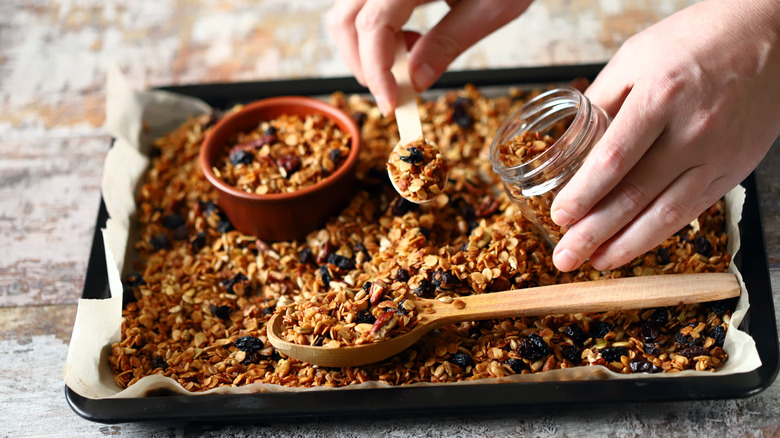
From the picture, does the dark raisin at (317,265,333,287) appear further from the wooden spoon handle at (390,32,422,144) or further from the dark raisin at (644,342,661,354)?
the dark raisin at (644,342,661,354)

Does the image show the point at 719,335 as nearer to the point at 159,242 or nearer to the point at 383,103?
the point at 383,103

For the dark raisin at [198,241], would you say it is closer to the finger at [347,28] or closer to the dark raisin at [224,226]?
the dark raisin at [224,226]

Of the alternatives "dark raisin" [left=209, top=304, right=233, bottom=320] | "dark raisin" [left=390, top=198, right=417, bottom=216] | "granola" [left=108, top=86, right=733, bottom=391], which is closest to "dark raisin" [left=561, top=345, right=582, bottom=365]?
"granola" [left=108, top=86, right=733, bottom=391]

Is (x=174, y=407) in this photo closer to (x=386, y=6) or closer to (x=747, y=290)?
(x=386, y=6)

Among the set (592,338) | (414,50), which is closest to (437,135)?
Answer: (414,50)

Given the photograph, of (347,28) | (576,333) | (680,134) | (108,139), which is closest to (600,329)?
(576,333)
